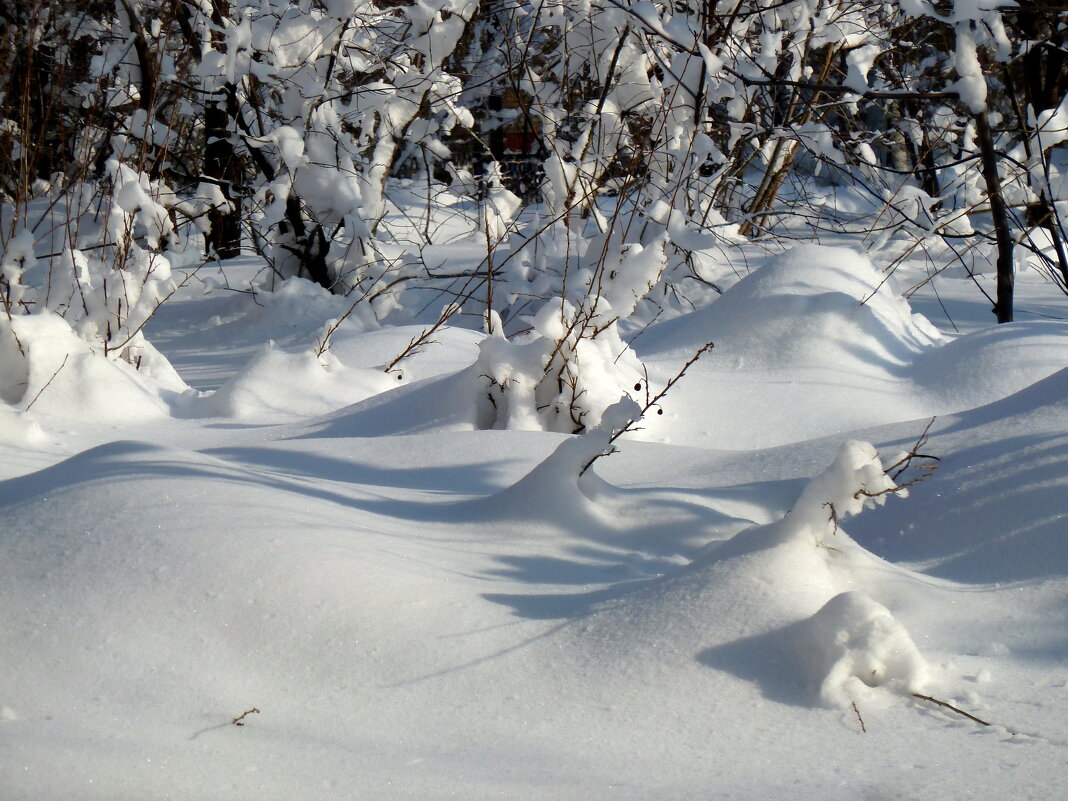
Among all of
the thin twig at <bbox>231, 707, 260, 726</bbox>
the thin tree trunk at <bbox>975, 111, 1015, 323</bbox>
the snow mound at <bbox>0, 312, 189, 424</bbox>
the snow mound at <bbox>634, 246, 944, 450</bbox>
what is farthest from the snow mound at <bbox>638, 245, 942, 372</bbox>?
the thin twig at <bbox>231, 707, 260, 726</bbox>

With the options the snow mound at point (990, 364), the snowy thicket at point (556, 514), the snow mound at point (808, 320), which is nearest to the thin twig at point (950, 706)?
the snowy thicket at point (556, 514)

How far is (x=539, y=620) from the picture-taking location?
5.74 ft

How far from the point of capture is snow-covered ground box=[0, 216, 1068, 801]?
1.40 metres

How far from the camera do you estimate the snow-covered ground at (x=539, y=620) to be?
140 centimetres

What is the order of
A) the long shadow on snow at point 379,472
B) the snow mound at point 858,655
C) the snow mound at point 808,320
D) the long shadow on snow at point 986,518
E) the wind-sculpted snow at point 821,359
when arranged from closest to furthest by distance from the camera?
the snow mound at point 858,655, the long shadow on snow at point 986,518, the long shadow on snow at point 379,472, the wind-sculpted snow at point 821,359, the snow mound at point 808,320

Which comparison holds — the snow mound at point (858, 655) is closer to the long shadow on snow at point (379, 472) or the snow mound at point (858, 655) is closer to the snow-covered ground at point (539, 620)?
the snow-covered ground at point (539, 620)

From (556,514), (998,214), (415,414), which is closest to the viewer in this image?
(556,514)

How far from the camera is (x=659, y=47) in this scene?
4824 millimetres

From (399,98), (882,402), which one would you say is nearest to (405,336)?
(399,98)

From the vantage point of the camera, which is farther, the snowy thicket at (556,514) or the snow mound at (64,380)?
the snow mound at (64,380)

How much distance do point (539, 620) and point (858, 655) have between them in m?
0.53

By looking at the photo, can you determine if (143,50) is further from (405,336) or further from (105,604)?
(105,604)

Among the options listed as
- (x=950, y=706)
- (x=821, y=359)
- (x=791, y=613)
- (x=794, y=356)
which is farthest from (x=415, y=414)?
(x=950, y=706)

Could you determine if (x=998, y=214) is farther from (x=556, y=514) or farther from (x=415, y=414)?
(x=556, y=514)
